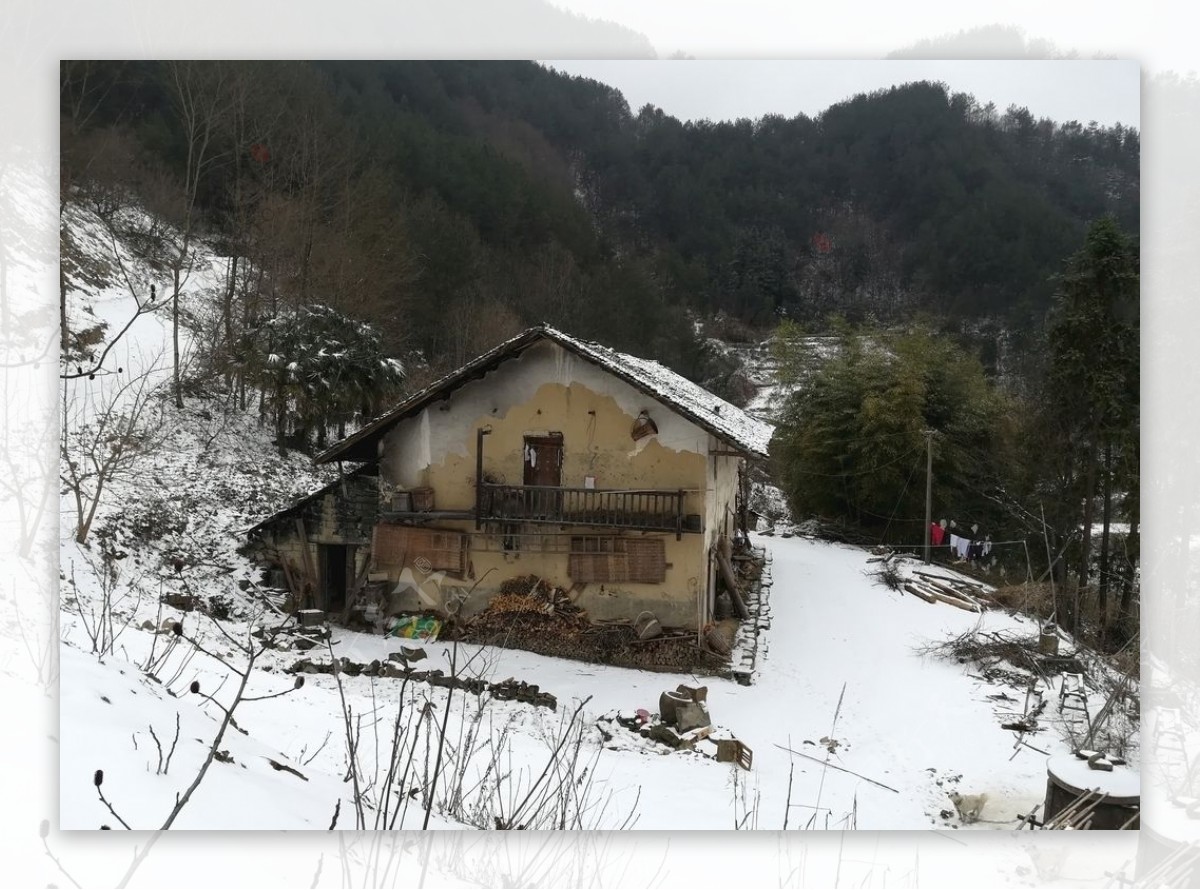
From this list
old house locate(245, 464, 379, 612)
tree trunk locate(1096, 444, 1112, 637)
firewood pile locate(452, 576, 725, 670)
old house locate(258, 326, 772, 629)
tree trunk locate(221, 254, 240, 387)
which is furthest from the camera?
old house locate(245, 464, 379, 612)

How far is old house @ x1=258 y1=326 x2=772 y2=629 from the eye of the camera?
802 centimetres

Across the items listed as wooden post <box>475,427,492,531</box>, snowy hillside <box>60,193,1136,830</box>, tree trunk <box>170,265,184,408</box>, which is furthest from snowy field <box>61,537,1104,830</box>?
tree trunk <box>170,265,184,408</box>

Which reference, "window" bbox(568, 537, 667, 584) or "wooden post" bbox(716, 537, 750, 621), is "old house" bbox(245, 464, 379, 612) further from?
"wooden post" bbox(716, 537, 750, 621)

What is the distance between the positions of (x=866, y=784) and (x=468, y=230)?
633 cm

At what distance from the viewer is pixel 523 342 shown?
7.68 m

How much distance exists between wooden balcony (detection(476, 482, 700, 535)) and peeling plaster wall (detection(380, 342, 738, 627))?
151mm

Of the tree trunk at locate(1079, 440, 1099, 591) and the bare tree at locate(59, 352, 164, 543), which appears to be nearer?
the bare tree at locate(59, 352, 164, 543)

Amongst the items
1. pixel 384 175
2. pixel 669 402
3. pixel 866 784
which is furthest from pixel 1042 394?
pixel 384 175

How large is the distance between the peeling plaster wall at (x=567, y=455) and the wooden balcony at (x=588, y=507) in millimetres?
151

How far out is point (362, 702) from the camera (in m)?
5.24

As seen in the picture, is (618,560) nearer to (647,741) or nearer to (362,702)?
(647,741)

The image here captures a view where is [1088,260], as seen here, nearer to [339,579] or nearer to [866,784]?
[866,784]

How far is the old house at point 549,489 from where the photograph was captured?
8.02m

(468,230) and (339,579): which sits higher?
(468,230)
